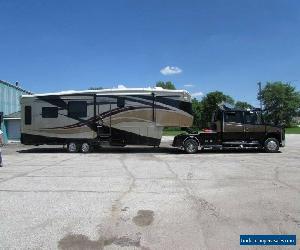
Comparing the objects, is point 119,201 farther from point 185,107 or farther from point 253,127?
point 253,127

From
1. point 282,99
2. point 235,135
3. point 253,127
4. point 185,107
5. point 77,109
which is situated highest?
point 282,99

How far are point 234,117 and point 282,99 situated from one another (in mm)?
99835

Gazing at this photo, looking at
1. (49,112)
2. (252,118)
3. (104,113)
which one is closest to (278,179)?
(252,118)

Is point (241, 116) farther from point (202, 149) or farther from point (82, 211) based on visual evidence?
point (82, 211)

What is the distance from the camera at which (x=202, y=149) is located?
2292 cm

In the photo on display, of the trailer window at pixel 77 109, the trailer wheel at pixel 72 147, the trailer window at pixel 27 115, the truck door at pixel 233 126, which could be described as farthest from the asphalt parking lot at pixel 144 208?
the trailer window at pixel 27 115

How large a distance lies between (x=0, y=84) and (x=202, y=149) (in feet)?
66.5

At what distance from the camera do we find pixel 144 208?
7859 millimetres

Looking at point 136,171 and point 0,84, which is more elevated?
point 0,84

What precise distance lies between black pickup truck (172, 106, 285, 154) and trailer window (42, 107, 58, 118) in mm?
6862

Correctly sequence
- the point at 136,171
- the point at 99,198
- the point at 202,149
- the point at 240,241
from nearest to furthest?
the point at 240,241, the point at 99,198, the point at 136,171, the point at 202,149

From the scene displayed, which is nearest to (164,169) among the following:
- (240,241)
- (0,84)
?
(240,241)

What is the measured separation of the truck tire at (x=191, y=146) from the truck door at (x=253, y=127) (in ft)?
9.00

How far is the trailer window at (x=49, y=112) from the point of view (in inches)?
880
